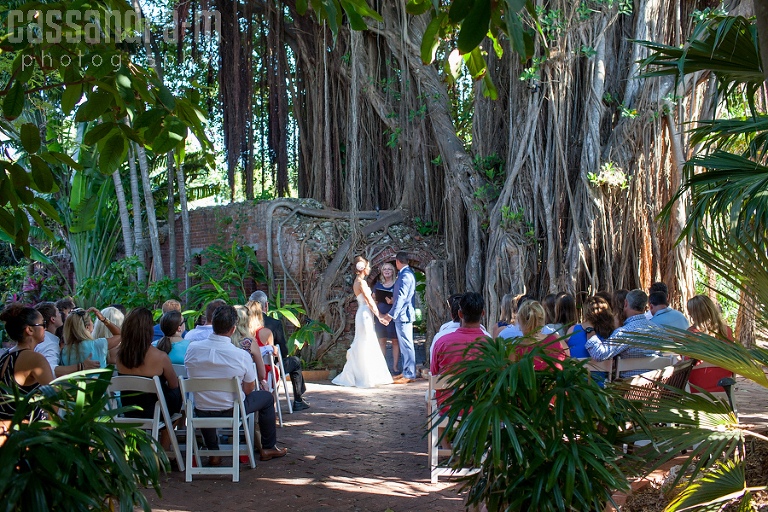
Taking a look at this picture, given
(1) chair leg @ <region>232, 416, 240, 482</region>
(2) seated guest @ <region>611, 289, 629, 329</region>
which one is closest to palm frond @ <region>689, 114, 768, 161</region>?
(2) seated guest @ <region>611, 289, 629, 329</region>

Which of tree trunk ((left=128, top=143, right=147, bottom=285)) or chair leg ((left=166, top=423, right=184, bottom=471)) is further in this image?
tree trunk ((left=128, top=143, right=147, bottom=285))

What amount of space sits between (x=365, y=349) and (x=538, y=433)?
5.30m

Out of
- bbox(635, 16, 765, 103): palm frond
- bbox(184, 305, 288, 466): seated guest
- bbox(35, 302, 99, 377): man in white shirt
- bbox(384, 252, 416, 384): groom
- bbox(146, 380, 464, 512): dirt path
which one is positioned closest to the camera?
bbox(635, 16, 765, 103): palm frond

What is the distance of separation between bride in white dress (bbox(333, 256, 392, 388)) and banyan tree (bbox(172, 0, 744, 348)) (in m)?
1.61

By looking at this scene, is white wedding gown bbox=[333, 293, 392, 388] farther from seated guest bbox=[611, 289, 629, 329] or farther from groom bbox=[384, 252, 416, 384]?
seated guest bbox=[611, 289, 629, 329]

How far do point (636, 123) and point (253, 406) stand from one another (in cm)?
577

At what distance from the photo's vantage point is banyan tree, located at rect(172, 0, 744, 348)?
7.41m

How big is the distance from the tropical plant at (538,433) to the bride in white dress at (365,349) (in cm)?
504

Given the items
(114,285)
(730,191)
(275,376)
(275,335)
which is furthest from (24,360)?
(114,285)

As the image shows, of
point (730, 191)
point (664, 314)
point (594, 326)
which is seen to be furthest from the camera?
point (664, 314)

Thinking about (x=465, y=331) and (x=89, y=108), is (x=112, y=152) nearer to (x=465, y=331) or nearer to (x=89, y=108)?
(x=89, y=108)

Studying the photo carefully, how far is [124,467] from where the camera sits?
1.92 meters

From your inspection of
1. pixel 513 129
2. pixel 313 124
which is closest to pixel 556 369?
pixel 513 129

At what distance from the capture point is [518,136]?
27.3 feet
